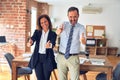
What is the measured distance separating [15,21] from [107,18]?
4.87 m

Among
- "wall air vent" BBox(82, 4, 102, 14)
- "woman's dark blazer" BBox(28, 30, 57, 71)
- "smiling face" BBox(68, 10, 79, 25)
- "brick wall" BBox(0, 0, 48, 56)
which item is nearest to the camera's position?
"smiling face" BBox(68, 10, 79, 25)

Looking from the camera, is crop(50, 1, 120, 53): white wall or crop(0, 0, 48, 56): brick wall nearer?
crop(0, 0, 48, 56): brick wall

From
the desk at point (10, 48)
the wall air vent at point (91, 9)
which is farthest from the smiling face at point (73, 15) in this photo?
the wall air vent at point (91, 9)

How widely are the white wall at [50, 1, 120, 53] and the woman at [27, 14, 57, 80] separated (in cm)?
691

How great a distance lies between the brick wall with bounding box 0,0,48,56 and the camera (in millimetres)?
6297

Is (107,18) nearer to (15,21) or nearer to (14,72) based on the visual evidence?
(15,21)

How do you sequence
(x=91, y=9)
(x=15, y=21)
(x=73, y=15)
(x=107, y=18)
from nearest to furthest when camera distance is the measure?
(x=73, y=15) → (x=15, y=21) → (x=91, y=9) → (x=107, y=18)

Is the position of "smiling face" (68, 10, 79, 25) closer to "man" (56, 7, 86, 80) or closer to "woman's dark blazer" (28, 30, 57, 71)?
"man" (56, 7, 86, 80)

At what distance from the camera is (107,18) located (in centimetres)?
977

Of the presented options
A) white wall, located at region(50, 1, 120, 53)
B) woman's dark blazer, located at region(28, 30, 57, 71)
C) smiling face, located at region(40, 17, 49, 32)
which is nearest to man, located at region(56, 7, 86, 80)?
woman's dark blazer, located at region(28, 30, 57, 71)

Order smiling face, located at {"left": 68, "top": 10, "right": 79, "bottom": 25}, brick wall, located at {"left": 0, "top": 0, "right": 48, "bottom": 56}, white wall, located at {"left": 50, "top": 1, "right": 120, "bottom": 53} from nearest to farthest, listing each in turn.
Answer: smiling face, located at {"left": 68, "top": 10, "right": 79, "bottom": 25} → brick wall, located at {"left": 0, "top": 0, "right": 48, "bottom": 56} → white wall, located at {"left": 50, "top": 1, "right": 120, "bottom": 53}

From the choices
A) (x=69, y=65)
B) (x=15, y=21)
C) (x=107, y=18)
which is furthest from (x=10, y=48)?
(x=107, y=18)

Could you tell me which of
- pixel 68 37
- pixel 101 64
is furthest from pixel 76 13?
pixel 101 64

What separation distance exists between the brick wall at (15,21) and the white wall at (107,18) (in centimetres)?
364
